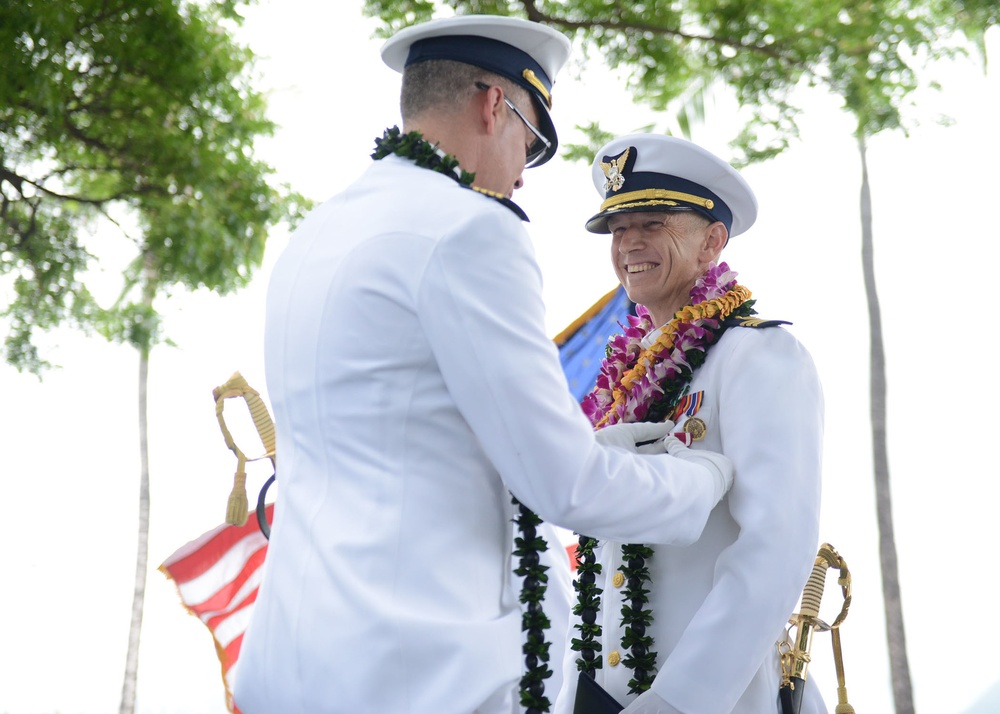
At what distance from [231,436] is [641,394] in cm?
125

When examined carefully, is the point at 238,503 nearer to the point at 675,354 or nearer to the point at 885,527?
the point at 675,354

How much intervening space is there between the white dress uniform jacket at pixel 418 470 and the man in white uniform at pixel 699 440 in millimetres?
426

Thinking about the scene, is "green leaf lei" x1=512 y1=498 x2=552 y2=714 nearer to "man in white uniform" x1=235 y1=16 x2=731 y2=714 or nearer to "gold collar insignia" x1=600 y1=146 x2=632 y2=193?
"man in white uniform" x1=235 y1=16 x2=731 y2=714

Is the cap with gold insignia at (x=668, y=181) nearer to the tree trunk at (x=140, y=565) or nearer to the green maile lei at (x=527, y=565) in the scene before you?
the green maile lei at (x=527, y=565)

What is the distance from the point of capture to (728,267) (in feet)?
8.24

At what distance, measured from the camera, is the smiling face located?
249 cm

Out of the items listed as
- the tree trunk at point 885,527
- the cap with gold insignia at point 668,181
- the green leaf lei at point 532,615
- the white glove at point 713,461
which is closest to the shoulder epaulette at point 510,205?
the green leaf lei at point 532,615

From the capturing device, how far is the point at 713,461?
1.96 meters

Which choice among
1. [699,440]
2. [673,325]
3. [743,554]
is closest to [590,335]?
[673,325]

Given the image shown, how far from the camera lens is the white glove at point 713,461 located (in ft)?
6.29

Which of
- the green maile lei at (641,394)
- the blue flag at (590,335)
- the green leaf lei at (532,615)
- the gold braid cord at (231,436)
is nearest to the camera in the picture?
the green leaf lei at (532,615)

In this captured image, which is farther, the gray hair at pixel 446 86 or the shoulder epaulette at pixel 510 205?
the gray hair at pixel 446 86

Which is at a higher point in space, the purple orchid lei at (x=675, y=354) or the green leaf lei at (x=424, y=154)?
the green leaf lei at (x=424, y=154)

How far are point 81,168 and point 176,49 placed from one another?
949 mm
